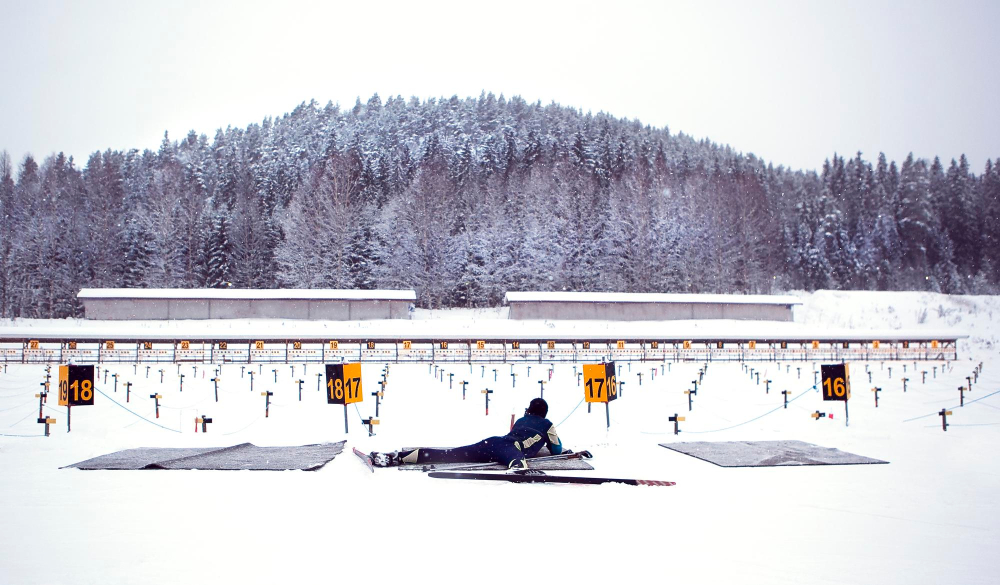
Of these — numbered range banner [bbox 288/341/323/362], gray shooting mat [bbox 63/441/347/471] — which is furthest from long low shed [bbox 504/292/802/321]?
gray shooting mat [bbox 63/441/347/471]

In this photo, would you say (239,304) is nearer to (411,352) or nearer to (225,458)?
(411,352)

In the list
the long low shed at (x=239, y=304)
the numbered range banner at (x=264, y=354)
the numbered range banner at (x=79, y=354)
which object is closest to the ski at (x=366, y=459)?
the numbered range banner at (x=264, y=354)

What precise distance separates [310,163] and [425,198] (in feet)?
61.9

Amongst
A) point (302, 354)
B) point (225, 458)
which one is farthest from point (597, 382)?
point (302, 354)

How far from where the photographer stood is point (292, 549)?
557 centimetres

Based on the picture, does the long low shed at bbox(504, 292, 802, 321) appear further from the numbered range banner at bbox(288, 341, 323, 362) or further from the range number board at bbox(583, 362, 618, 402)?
the range number board at bbox(583, 362, 618, 402)

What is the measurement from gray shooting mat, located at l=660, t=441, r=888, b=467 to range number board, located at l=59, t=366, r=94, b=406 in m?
10.6

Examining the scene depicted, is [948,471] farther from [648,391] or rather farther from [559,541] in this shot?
[648,391]

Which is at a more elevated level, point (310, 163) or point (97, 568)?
point (310, 163)

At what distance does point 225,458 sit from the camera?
10000 mm

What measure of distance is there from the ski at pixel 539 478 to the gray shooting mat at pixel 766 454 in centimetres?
201

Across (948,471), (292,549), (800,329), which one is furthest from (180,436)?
(800,329)

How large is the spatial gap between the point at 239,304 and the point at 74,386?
32156 mm

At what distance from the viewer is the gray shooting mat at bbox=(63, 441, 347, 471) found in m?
9.23
